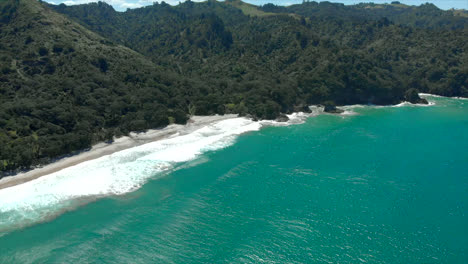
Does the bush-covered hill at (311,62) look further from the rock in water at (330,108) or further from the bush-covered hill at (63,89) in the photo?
the bush-covered hill at (63,89)

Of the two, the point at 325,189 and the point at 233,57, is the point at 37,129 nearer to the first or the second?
the point at 325,189

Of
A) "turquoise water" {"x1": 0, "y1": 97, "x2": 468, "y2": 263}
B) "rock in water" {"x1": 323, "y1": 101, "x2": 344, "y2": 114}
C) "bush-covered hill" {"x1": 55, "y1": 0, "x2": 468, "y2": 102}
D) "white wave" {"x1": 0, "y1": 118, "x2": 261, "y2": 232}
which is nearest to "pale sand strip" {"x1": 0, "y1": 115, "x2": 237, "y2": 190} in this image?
"white wave" {"x1": 0, "y1": 118, "x2": 261, "y2": 232}

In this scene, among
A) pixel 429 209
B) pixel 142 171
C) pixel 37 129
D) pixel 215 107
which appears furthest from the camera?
pixel 215 107

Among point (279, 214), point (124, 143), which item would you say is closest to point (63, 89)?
point (124, 143)

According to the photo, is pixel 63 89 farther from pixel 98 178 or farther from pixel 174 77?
pixel 98 178

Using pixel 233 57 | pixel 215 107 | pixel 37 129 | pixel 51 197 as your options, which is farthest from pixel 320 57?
pixel 51 197

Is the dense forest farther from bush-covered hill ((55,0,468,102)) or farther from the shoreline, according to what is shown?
the shoreline
